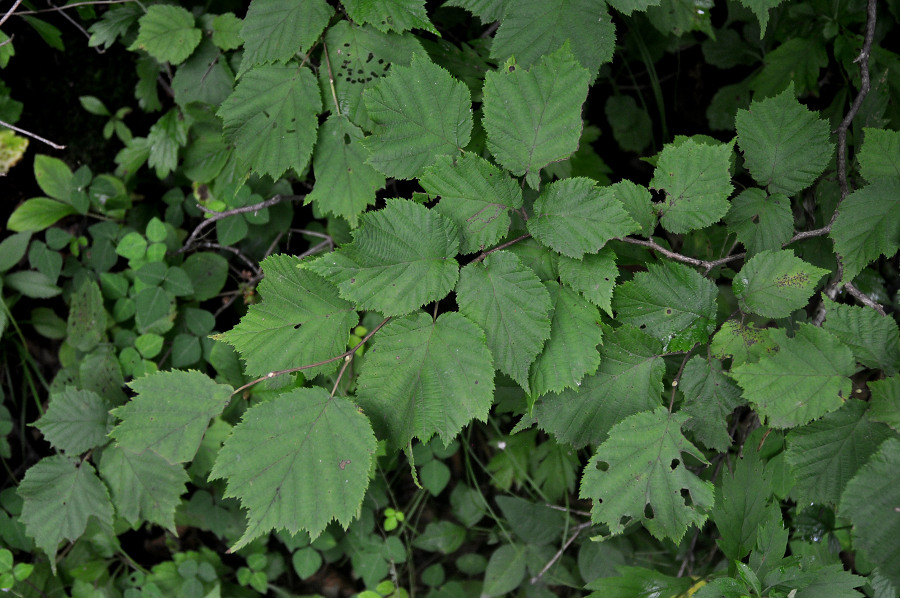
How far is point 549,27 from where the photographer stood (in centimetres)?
135

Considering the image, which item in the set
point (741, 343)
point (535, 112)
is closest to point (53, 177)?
point (535, 112)

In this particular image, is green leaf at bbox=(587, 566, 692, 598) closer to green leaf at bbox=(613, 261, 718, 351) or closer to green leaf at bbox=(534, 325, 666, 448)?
green leaf at bbox=(534, 325, 666, 448)

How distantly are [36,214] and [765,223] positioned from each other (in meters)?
2.39

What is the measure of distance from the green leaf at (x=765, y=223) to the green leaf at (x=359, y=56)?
2.97ft

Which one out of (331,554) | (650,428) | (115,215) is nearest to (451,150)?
(650,428)

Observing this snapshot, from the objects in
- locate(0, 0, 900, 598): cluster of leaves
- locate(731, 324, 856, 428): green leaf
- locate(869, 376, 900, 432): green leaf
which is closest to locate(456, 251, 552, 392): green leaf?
locate(0, 0, 900, 598): cluster of leaves

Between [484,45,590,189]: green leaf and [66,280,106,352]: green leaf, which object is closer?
[484,45,590,189]: green leaf

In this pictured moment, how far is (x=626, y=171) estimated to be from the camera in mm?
2516

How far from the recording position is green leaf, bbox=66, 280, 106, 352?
2086mm

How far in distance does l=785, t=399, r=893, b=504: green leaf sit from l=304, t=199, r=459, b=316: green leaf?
825 millimetres

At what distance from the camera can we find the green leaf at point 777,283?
4.10 ft

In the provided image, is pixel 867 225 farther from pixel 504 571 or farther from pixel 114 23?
pixel 114 23

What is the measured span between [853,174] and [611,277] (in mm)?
983

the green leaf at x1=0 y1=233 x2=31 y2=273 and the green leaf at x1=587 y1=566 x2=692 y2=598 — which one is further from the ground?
the green leaf at x1=0 y1=233 x2=31 y2=273
